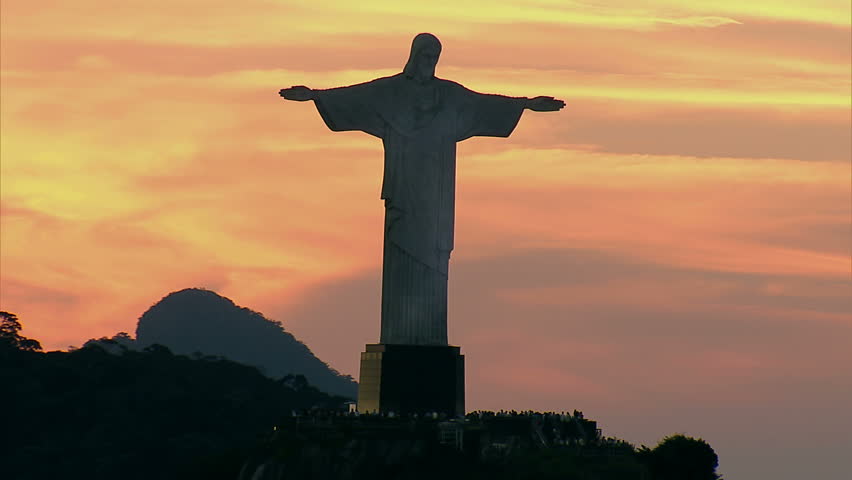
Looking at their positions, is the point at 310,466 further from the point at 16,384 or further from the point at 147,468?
the point at 16,384

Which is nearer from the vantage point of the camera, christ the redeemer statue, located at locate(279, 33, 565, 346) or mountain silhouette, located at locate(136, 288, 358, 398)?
christ the redeemer statue, located at locate(279, 33, 565, 346)

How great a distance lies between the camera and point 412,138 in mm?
44125

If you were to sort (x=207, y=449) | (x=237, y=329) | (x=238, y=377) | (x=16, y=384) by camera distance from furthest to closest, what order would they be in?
(x=237, y=329)
(x=238, y=377)
(x=16, y=384)
(x=207, y=449)

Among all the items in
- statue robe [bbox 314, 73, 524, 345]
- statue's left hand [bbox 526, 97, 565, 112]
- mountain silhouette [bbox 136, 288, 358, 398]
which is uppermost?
mountain silhouette [bbox 136, 288, 358, 398]

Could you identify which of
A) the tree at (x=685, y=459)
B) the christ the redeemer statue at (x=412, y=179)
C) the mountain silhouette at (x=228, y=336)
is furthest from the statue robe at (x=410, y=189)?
the mountain silhouette at (x=228, y=336)

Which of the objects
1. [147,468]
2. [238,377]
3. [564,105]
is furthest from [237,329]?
[564,105]

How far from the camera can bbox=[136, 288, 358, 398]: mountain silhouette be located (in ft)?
560

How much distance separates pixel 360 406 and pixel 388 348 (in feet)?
4.90

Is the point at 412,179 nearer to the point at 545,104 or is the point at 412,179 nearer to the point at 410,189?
the point at 410,189

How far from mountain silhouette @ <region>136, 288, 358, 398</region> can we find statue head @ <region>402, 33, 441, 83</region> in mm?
123481

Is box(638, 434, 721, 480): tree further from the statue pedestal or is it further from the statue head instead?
the statue head

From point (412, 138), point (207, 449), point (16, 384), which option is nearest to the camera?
point (412, 138)

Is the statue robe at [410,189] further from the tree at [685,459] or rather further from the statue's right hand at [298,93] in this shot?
the tree at [685,459]

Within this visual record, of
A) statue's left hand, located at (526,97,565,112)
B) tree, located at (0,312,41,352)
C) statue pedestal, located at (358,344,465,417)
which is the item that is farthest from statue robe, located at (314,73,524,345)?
tree, located at (0,312,41,352)
